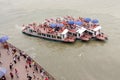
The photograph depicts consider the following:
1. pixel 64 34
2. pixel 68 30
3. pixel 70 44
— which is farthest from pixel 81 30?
pixel 70 44

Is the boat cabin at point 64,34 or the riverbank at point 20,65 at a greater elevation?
the boat cabin at point 64,34

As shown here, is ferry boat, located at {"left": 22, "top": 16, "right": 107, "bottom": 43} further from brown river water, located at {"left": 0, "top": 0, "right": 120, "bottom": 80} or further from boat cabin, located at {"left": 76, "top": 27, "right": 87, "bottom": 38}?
brown river water, located at {"left": 0, "top": 0, "right": 120, "bottom": 80}

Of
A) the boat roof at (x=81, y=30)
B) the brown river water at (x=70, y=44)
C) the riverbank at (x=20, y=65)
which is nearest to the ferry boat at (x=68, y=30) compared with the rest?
the boat roof at (x=81, y=30)

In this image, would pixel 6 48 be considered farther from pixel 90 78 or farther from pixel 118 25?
pixel 118 25

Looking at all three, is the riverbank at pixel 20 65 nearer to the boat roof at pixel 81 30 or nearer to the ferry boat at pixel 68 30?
the ferry boat at pixel 68 30

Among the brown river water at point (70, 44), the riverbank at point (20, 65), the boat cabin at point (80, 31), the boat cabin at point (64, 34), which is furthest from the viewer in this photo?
the boat cabin at point (64, 34)

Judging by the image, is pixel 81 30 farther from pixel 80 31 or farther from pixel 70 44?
pixel 70 44

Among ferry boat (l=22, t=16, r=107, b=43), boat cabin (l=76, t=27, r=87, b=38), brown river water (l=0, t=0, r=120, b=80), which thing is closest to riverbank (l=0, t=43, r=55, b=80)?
brown river water (l=0, t=0, r=120, b=80)
